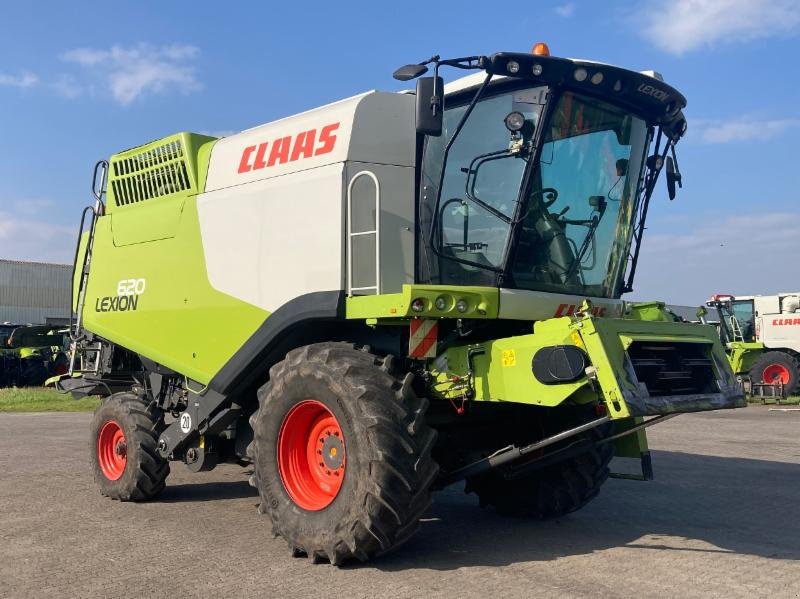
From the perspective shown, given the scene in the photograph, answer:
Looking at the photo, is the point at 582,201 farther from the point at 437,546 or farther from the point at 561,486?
the point at 437,546

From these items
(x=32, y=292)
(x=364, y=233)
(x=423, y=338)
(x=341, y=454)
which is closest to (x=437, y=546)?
(x=341, y=454)

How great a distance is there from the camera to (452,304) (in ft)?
16.8

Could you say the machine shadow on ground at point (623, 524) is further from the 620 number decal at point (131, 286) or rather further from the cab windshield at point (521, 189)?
the 620 number decal at point (131, 286)

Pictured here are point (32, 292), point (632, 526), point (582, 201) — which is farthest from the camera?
point (32, 292)

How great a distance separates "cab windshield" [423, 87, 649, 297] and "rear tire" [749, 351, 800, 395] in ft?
55.4

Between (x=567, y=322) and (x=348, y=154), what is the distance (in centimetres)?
191

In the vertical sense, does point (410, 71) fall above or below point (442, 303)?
above

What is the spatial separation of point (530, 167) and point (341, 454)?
225 cm

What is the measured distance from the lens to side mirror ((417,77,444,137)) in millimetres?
4867

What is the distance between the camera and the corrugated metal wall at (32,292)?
42.0 m

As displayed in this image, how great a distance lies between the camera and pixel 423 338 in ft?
17.4

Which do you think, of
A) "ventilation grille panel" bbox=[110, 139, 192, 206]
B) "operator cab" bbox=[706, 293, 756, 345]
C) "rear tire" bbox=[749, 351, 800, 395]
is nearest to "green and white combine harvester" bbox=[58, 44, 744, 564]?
"ventilation grille panel" bbox=[110, 139, 192, 206]

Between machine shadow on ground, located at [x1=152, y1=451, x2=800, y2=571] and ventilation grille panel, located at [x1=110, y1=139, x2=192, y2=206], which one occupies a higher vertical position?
ventilation grille panel, located at [x1=110, y1=139, x2=192, y2=206]

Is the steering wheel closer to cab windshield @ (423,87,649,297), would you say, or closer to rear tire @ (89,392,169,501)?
cab windshield @ (423,87,649,297)
